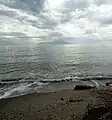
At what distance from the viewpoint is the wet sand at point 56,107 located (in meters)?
12.9

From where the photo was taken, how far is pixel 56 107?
15.4 metres

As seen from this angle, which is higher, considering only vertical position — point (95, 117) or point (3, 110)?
point (95, 117)

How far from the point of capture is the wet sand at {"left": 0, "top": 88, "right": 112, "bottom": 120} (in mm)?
12895

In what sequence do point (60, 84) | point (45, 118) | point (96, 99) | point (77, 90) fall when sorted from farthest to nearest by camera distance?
1. point (60, 84)
2. point (77, 90)
3. point (96, 99)
4. point (45, 118)

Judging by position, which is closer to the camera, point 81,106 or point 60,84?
point 81,106

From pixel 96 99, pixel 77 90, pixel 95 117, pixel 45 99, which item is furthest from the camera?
pixel 77 90

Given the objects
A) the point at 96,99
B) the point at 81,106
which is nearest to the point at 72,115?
the point at 81,106

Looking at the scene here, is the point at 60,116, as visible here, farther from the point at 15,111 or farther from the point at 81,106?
the point at 15,111

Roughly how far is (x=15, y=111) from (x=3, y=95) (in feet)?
21.2

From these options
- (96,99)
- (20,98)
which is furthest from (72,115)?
(20,98)

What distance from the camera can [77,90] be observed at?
22000 millimetres

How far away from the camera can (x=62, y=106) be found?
15.6m

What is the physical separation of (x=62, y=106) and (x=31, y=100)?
14.5 feet

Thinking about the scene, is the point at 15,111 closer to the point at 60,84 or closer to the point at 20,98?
the point at 20,98
